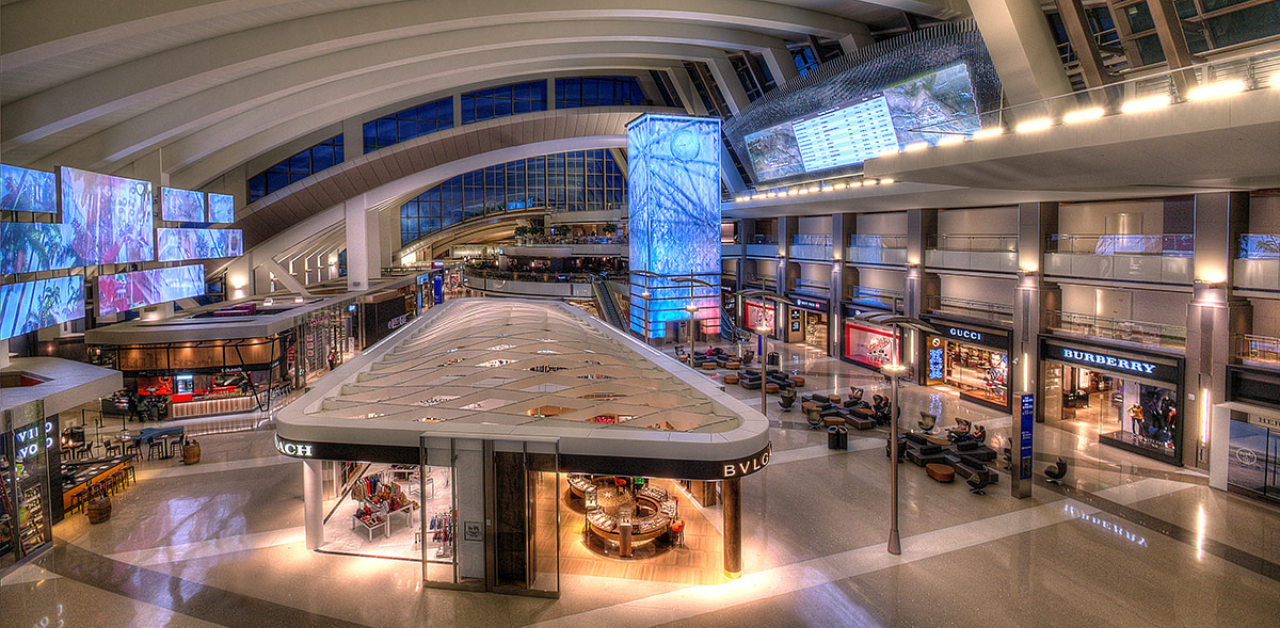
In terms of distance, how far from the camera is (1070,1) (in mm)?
14508

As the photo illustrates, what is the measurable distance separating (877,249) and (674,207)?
1006 centimetres

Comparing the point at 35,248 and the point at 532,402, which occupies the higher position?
the point at 35,248

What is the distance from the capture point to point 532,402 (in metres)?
11.9

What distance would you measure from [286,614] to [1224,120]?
15329mm

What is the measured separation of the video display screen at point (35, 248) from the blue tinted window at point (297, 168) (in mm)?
18869

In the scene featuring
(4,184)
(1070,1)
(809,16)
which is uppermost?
(809,16)

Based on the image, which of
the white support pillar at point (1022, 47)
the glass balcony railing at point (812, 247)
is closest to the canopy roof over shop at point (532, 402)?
the white support pillar at point (1022, 47)

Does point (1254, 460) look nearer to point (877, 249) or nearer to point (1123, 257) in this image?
point (1123, 257)

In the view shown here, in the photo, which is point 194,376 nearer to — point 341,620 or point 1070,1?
point 341,620

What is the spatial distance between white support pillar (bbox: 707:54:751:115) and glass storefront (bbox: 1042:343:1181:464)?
19.6 m

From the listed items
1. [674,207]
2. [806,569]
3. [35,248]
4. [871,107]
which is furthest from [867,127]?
[35,248]

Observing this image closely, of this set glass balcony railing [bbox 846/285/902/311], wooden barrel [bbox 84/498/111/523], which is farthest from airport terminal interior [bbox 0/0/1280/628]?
glass balcony railing [bbox 846/285/902/311]

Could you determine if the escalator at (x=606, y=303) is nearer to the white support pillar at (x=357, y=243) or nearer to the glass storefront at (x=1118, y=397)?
the white support pillar at (x=357, y=243)

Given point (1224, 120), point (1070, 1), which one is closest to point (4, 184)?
point (1224, 120)
